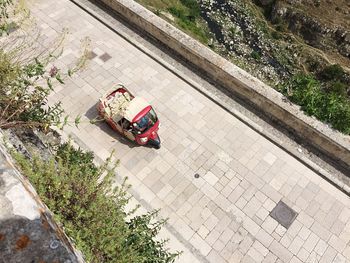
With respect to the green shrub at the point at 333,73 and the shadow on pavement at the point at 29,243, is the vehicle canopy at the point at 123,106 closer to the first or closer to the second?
the shadow on pavement at the point at 29,243

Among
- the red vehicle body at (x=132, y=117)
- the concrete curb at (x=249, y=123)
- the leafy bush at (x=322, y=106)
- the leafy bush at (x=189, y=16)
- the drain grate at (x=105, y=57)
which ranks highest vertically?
the leafy bush at (x=322, y=106)

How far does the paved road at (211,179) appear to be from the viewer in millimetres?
9680

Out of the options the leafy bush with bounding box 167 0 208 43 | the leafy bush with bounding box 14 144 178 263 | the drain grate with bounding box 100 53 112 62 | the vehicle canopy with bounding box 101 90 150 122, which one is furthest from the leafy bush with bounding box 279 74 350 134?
the leafy bush with bounding box 167 0 208 43

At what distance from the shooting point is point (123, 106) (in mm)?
10680

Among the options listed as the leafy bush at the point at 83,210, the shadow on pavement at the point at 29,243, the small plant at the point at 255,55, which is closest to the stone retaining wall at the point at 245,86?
the leafy bush at the point at 83,210

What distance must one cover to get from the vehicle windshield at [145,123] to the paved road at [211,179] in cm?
83

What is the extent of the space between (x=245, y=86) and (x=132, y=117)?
13.3 feet

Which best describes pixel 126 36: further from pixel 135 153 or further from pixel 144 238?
pixel 144 238

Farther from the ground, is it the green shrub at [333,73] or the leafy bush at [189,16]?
the leafy bush at [189,16]

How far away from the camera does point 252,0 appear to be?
43.2 meters

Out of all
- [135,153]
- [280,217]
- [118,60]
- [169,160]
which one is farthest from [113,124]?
[280,217]

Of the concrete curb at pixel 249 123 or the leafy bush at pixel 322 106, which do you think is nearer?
the concrete curb at pixel 249 123

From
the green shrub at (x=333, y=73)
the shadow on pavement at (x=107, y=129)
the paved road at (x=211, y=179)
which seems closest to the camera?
the paved road at (x=211, y=179)

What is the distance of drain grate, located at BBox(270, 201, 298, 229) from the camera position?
32.9 ft
